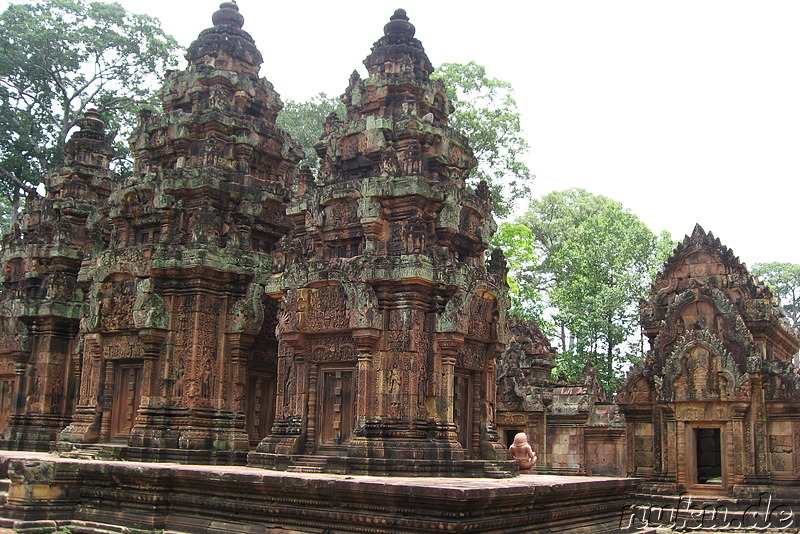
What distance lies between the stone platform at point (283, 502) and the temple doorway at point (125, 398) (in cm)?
304

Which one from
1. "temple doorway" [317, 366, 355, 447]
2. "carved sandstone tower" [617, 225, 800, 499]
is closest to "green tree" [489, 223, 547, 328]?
"carved sandstone tower" [617, 225, 800, 499]

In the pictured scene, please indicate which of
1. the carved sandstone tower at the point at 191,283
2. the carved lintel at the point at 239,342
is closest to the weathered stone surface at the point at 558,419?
the carved sandstone tower at the point at 191,283

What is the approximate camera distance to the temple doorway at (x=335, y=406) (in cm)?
1144

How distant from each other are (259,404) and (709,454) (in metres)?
10.7

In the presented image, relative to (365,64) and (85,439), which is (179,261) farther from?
(365,64)

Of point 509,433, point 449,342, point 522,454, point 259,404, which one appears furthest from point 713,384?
point 259,404

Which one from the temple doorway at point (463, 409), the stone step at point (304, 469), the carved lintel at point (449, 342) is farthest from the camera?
the temple doorway at point (463, 409)

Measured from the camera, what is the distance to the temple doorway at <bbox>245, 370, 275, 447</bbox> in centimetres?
1472

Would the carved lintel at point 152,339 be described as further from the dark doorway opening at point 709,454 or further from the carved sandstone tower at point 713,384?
the dark doorway opening at point 709,454

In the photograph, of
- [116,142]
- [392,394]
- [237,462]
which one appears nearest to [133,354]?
[237,462]

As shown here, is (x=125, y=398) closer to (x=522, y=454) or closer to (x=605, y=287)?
(x=522, y=454)

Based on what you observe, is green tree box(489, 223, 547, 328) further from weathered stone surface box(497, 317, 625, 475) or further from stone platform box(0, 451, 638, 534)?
stone platform box(0, 451, 638, 534)

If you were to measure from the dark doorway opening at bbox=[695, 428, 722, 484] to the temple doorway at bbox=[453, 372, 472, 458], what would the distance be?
905 centimetres

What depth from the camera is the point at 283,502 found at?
9.31m
